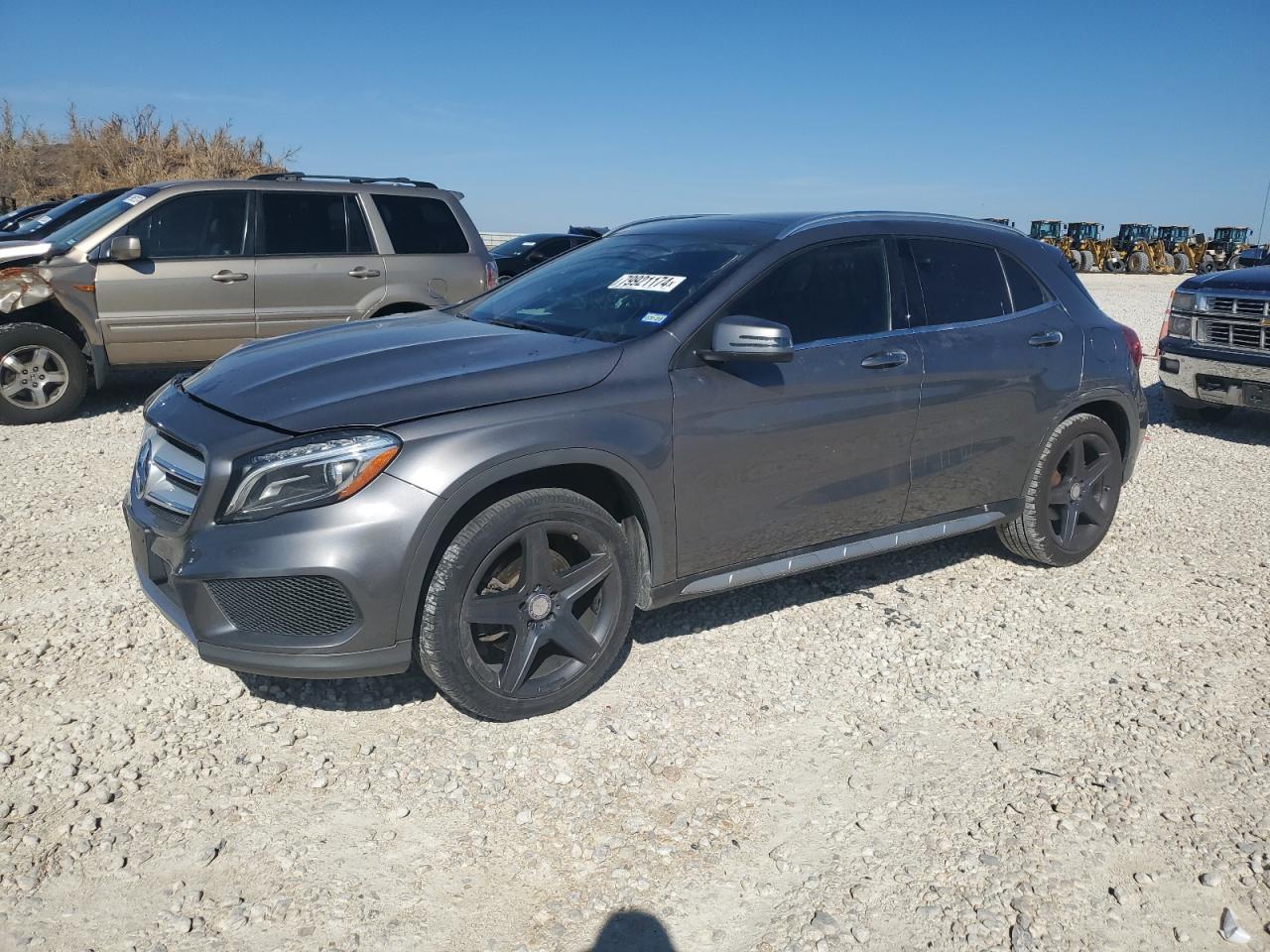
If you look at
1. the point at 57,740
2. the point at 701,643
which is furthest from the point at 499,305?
the point at 57,740

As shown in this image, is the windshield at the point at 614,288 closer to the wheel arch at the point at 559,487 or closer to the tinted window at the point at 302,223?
the wheel arch at the point at 559,487

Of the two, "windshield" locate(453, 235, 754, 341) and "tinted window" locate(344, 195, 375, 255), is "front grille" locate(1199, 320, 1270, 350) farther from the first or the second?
"tinted window" locate(344, 195, 375, 255)

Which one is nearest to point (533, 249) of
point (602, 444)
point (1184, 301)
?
point (1184, 301)

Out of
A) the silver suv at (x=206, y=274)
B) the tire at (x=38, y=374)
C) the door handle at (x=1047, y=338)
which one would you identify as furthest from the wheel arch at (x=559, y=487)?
the tire at (x=38, y=374)

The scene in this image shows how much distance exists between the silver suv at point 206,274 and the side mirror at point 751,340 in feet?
17.6

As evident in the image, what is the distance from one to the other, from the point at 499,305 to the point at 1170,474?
207 inches

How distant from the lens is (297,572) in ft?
9.92

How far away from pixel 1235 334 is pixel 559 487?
7.04 metres

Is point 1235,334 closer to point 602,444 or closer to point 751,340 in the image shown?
point 751,340

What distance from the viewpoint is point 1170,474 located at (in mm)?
7262

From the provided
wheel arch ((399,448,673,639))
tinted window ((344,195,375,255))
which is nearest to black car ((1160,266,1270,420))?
wheel arch ((399,448,673,639))

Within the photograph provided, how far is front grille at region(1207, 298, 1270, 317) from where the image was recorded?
26.3 feet

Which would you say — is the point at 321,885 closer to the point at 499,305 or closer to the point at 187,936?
the point at 187,936

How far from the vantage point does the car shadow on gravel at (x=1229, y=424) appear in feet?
28.3
